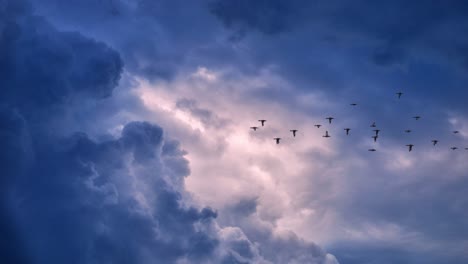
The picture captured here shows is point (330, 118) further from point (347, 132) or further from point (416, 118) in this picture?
point (416, 118)

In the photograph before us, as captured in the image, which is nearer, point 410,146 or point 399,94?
point 399,94

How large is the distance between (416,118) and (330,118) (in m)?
33.1

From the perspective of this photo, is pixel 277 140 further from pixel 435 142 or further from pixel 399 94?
pixel 435 142

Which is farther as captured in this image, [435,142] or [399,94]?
[435,142]

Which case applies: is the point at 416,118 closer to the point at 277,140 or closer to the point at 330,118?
the point at 330,118

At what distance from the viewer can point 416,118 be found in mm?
186250

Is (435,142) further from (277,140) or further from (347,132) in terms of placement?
(277,140)

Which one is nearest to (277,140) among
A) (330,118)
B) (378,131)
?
(330,118)

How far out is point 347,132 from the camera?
185000mm

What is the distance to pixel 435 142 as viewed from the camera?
195500mm

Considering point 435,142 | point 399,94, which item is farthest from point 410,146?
point 399,94

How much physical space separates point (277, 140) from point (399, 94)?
1930 inches

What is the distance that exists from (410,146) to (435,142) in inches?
399

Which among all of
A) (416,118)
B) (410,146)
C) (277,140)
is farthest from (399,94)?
(277,140)
